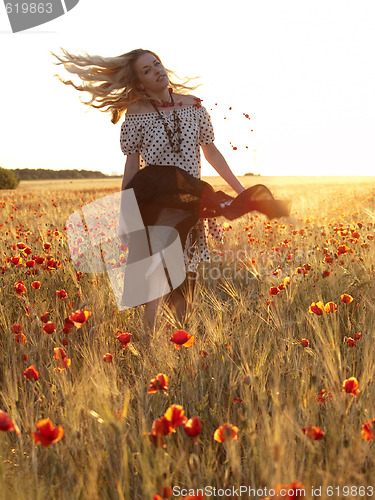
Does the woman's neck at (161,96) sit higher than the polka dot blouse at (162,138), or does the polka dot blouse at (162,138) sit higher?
the woman's neck at (161,96)

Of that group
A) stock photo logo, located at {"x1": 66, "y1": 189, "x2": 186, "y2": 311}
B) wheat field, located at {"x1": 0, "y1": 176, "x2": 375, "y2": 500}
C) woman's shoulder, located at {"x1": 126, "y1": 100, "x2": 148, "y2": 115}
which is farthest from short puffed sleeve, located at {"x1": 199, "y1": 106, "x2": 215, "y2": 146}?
wheat field, located at {"x1": 0, "y1": 176, "x2": 375, "y2": 500}

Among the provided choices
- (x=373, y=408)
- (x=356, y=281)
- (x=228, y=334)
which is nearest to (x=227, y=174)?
(x=356, y=281)

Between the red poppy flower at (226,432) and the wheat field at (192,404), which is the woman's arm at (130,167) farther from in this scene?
the red poppy flower at (226,432)

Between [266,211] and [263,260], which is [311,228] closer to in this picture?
[263,260]

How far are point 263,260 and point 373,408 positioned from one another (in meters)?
2.32

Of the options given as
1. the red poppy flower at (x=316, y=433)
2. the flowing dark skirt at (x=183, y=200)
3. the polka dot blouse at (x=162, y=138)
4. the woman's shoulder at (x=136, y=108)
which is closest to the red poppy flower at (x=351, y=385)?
the red poppy flower at (x=316, y=433)

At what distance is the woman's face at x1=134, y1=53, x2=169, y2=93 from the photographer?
10.1 ft

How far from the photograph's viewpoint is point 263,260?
3799mm

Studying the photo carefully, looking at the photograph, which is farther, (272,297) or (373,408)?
(272,297)

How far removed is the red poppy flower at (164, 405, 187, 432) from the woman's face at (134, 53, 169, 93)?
2.40 metres

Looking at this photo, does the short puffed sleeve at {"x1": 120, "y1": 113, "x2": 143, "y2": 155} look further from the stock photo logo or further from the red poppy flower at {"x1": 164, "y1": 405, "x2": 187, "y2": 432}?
the red poppy flower at {"x1": 164, "y1": 405, "x2": 187, "y2": 432}

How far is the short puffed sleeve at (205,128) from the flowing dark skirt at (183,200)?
1.68 ft

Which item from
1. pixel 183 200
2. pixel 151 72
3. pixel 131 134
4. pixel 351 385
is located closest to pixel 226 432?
pixel 351 385

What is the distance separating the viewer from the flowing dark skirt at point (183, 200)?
2.69 m
